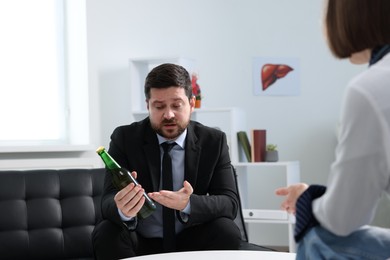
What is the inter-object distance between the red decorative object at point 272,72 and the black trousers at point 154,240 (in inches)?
110

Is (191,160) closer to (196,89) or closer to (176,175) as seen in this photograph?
(176,175)

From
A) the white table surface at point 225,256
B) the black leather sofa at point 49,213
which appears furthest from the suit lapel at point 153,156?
the white table surface at point 225,256

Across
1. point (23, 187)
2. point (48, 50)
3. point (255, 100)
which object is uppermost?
point (48, 50)

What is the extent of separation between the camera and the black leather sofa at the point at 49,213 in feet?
10.1

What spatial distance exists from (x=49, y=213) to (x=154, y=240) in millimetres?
575

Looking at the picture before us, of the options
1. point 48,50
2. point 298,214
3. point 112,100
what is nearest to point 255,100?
point 112,100

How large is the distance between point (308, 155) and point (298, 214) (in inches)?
163

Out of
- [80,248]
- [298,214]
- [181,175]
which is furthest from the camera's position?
[80,248]

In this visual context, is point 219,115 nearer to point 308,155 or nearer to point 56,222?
point 308,155

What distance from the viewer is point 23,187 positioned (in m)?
3.13

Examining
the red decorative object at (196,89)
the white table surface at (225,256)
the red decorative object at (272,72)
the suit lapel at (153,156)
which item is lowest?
the white table surface at (225,256)

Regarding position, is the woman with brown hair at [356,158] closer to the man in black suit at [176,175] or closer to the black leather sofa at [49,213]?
the man in black suit at [176,175]

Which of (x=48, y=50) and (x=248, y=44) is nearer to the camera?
(x=48, y=50)

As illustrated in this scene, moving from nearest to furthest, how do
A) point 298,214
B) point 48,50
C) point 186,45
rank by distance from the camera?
point 298,214 < point 48,50 < point 186,45
